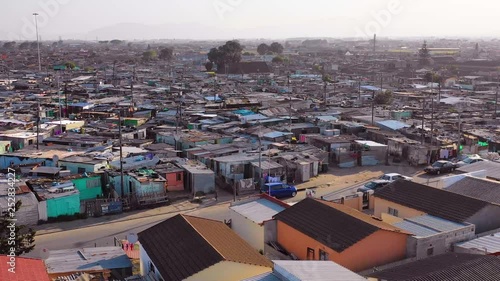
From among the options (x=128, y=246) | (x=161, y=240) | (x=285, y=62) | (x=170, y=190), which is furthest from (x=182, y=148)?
(x=285, y=62)

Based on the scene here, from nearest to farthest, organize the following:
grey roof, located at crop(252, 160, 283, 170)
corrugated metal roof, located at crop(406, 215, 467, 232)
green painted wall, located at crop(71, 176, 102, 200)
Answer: corrugated metal roof, located at crop(406, 215, 467, 232) → green painted wall, located at crop(71, 176, 102, 200) → grey roof, located at crop(252, 160, 283, 170)

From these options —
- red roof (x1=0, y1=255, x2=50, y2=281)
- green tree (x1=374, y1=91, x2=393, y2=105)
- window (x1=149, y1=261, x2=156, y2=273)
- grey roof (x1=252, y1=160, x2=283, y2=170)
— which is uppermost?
green tree (x1=374, y1=91, x2=393, y2=105)

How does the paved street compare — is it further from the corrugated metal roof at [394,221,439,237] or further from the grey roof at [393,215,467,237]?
the corrugated metal roof at [394,221,439,237]

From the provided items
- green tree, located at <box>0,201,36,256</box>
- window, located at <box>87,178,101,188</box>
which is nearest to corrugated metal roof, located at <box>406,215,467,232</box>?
green tree, located at <box>0,201,36,256</box>

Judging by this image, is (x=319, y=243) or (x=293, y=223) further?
(x=293, y=223)

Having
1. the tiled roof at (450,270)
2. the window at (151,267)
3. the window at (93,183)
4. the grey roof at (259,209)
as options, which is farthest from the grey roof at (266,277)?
the window at (93,183)

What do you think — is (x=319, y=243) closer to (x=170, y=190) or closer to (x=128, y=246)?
(x=128, y=246)

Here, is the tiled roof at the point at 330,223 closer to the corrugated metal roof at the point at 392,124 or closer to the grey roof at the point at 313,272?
the grey roof at the point at 313,272

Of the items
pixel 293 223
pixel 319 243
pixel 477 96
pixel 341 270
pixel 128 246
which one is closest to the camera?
pixel 341 270

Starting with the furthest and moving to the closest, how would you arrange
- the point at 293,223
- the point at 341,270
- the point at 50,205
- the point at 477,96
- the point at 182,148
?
1. the point at 477,96
2. the point at 182,148
3. the point at 50,205
4. the point at 293,223
5. the point at 341,270
